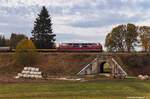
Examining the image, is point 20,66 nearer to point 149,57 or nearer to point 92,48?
point 92,48

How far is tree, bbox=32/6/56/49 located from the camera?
5428 inches

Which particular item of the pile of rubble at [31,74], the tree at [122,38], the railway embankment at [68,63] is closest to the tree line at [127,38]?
the tree at [122,38]

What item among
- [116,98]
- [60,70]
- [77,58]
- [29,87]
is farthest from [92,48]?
[116,98]

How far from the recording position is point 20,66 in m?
111

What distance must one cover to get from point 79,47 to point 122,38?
20.3m

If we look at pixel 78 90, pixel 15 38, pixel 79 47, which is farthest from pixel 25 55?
pixel 15 38

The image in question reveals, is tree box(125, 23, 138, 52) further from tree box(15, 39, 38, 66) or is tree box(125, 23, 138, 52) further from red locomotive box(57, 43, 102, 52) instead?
tree box(15, 39, 38, 66)

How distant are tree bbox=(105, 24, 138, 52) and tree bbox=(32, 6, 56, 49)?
17.1 meters

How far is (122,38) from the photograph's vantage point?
139875mm

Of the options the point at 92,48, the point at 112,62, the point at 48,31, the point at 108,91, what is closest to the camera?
the point at 108,91

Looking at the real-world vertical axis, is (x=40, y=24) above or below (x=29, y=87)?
above

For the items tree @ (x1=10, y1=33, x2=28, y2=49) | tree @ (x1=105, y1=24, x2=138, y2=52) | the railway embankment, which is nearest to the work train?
the railway embankment

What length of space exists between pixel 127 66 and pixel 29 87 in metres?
45.7

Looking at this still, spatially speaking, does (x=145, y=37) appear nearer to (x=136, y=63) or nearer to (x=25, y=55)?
(x=136, y=63)
